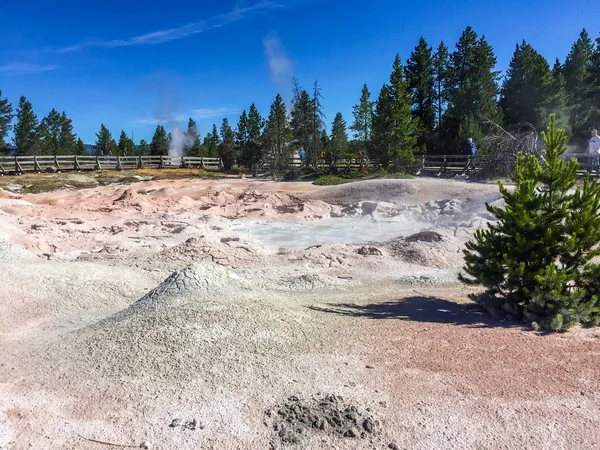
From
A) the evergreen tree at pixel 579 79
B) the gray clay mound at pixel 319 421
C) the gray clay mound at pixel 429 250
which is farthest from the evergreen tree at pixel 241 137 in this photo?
the gray clay mound at pixel 319 421

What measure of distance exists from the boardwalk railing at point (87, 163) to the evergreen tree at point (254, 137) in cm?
419

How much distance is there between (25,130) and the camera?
51344 mm

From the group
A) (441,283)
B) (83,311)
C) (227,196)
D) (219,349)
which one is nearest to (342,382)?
(219,349)

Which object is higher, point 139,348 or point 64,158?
point 64,158

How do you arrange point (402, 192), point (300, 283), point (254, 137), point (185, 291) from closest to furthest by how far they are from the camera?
point (185, 291), point (300, 283), point (402, 192), point (254, 137)

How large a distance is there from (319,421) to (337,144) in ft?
113

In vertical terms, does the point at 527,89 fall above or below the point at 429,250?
above

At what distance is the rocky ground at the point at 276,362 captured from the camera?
4.09 metres

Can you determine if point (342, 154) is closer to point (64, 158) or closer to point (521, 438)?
point (64, 158)

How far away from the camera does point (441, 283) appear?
31.0 ft

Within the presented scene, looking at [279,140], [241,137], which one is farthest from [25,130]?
[279,140]

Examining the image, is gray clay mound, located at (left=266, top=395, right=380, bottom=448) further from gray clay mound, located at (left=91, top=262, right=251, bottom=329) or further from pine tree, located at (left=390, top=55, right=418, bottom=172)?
pine tree, located at (left=390, top=55, right=418, bottom=172)

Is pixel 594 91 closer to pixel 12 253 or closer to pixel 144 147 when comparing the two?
pixel 12 253

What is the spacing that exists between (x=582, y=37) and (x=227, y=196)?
33.5 metres
